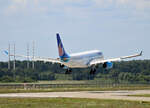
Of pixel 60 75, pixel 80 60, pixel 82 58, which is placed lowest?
pixel 60 75

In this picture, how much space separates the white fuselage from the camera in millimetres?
91338

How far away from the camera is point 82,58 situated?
94125mm

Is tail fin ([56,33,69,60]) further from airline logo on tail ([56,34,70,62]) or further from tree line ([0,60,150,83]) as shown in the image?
tree line ([0,60,150,83])

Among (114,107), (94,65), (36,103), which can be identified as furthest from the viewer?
(94,65)

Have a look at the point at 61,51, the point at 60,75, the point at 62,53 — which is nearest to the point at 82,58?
the point at 62,53

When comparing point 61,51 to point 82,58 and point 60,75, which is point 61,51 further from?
point 60,75

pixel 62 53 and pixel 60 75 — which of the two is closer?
pixel 62 53

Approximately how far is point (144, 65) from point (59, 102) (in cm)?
14057

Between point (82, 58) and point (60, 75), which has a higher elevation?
point (82, 58)

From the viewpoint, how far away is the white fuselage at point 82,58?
300ft

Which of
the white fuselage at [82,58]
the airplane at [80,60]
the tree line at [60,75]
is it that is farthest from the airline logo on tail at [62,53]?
the tree line at [60,75]

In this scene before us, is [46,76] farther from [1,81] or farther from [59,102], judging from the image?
[59,102]

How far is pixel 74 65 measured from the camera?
302ft

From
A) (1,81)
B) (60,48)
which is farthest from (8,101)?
(1,81)
